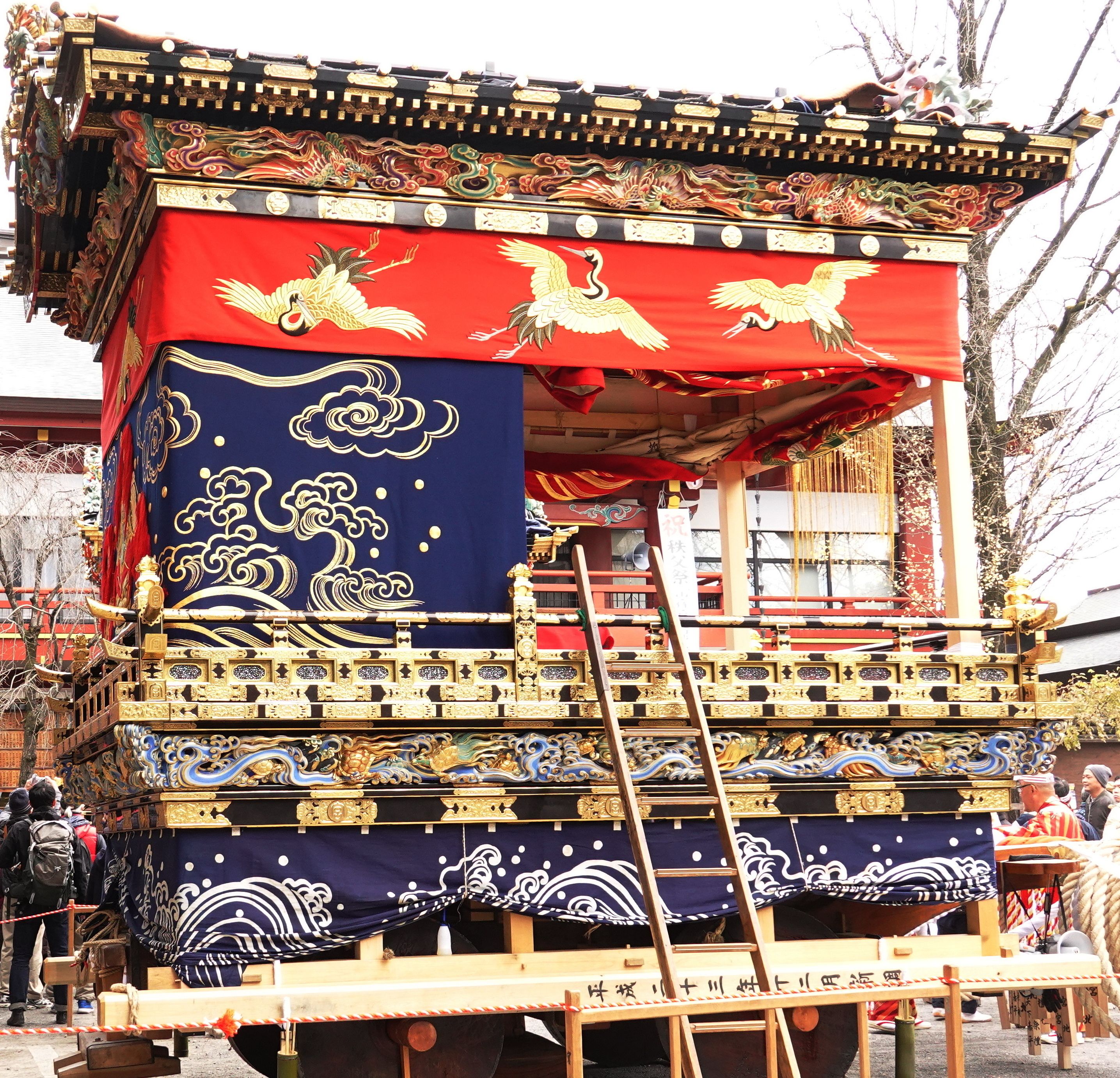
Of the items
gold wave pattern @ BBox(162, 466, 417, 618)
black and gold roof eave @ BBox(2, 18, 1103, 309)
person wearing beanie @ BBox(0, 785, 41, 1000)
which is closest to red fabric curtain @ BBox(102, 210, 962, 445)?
black and gold roof eave @ BBox(2, 18, 1103, 309)

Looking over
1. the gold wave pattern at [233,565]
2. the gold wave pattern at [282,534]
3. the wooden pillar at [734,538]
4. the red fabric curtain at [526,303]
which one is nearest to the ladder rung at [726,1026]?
the gold wave pattern at [282,534]

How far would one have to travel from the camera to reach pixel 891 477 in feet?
33.2

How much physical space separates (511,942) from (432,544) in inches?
84.5

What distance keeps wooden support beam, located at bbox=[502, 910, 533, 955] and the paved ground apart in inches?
56.0

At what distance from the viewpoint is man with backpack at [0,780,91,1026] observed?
11.3 meters

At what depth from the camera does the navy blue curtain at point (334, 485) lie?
24.9ft

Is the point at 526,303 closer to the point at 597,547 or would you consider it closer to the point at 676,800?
the point at 676,800

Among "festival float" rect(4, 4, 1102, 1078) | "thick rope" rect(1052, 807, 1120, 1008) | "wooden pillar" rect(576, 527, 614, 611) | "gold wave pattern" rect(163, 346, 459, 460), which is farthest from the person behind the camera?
"wooden pillar" rect(576, 527, 614, 611)

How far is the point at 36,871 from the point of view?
11.4 meters

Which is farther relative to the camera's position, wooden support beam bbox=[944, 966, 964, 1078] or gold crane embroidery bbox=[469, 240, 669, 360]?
gold crane embroidery bbox=[469, 240, 669, 360]

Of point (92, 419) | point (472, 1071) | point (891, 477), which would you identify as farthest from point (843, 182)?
point (92, 419)

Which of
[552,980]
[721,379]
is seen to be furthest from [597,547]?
[552,980]

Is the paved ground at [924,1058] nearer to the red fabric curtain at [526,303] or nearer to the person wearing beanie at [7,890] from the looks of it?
the person wearing beanie at [7,890]

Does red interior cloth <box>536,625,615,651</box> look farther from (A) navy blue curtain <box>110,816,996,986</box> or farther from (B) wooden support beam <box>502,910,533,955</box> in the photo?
(B) wooden support beam <box>502,910,533,955</box>
